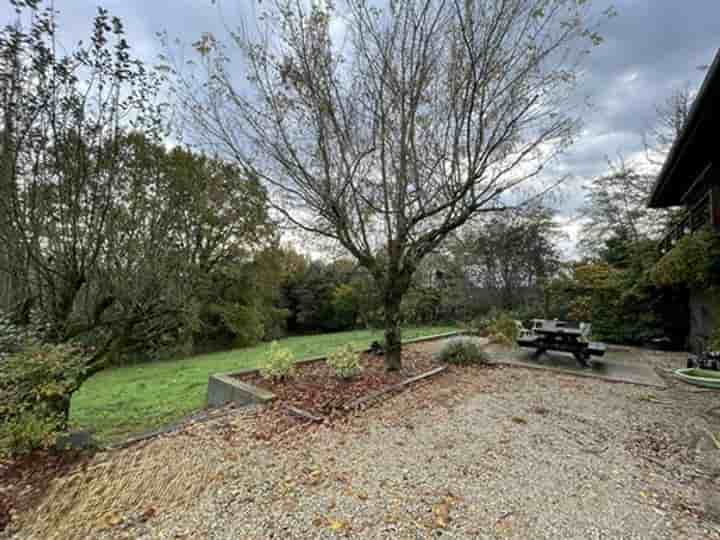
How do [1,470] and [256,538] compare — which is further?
[1,470]

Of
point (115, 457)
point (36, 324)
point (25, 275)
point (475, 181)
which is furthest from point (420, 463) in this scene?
point (25, 275)

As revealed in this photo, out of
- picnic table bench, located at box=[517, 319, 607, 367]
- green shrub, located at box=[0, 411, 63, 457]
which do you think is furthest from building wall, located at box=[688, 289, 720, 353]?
green shrub, located at box=[0, 411, 63, 457]

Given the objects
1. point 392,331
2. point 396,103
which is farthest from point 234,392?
point 396,103

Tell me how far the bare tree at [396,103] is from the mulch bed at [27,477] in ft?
12.2

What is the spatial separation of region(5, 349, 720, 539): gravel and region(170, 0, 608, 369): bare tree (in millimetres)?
2600

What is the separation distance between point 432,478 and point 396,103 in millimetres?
4398

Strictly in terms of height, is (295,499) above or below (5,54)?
below

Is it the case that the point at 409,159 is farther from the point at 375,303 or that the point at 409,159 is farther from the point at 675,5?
the point at 375,303

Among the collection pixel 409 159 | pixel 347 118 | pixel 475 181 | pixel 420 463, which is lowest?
pixel 420 463

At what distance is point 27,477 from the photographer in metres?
2.30

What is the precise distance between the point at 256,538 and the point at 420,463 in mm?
1336

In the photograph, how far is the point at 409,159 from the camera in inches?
180

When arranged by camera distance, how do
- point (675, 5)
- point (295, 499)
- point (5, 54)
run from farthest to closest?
point (675, 5), point (5, 54), point (295, 499)

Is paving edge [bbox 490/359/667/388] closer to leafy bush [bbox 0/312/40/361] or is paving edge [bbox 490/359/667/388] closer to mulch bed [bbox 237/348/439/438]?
mulch bed [bbox 237/348/439/438]
